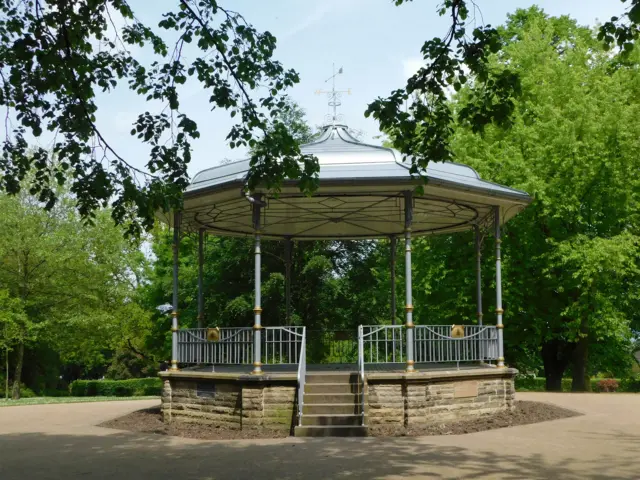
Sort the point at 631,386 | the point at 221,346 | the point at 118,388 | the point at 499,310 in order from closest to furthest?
the point at 221,346, the point at 499,310, the point at 631,386, the point at 118,388

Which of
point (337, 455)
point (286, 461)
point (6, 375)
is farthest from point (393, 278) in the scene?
point (6, 375)

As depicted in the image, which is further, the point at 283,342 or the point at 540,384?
the point at 540,384

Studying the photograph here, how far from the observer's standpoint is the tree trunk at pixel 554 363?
92.6 feet

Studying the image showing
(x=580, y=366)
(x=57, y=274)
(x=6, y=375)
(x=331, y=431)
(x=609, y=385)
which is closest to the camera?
(x=331, y=431)

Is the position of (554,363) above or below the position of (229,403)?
above

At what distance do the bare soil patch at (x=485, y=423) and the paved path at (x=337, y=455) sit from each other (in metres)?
0.45

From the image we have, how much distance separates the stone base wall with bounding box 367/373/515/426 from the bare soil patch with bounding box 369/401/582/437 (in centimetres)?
15

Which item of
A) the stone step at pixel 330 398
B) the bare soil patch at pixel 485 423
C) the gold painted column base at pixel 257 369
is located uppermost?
the gold painted column base at pixel 257 369

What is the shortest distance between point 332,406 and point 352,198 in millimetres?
5002

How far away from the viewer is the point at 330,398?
1339 centimetres

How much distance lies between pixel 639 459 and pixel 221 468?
208 inches

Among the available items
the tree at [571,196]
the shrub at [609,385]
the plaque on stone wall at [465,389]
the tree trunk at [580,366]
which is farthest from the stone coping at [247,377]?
the shrub at [609,385]

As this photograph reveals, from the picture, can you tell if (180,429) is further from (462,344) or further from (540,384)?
(540,384)

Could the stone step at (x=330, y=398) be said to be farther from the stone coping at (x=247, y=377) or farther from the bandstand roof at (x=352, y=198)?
the bandstand roof at (x=352, y=198)
